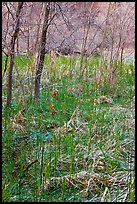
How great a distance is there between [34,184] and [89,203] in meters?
0.32

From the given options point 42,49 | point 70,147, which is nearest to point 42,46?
point 42,49

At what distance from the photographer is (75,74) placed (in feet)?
15.9

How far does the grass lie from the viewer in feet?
6.88

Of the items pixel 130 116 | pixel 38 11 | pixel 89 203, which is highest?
pixel 38 11

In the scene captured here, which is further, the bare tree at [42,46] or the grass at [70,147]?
the bare tree at [42,46]

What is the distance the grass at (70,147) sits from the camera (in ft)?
6.88

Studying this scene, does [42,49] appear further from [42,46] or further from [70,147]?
[70,147]

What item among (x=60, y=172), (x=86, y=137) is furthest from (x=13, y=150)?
(x=86, y=137)

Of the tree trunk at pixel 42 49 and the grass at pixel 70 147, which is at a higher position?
the tree trunk at pixel 42 49

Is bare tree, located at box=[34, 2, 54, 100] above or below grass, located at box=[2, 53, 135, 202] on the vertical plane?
above

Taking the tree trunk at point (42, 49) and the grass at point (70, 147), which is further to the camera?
the tree trunk at point (42, 49)

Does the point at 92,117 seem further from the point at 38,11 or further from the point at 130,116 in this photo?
the point at 38,11

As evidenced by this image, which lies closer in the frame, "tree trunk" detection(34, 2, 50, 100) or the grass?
the grass

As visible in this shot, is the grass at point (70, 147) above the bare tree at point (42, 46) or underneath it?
underneath
